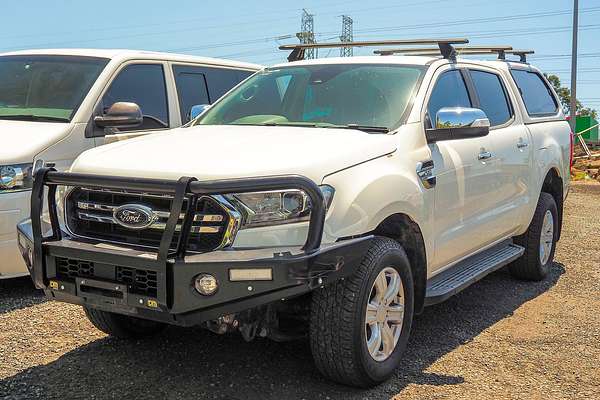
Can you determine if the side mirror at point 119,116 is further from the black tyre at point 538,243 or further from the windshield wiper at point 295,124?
the black tyre at point 538,243

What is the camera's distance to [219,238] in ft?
11.0

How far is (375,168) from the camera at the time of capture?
12.7 feet

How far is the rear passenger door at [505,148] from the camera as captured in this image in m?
5.44

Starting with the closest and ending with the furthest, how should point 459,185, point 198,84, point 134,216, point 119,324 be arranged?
point 134,216 → point 119,324 → point 459,185 → point 198,84

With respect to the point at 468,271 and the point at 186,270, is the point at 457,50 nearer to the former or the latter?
the point at 468,271

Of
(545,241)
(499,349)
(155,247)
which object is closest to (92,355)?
(155,247)

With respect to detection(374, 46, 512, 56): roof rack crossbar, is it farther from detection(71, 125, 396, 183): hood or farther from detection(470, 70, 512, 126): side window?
detection(71, 125, 396, 183): hood

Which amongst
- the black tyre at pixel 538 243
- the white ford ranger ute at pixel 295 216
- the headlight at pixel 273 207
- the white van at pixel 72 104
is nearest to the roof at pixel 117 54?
the white van at pixel 72 104

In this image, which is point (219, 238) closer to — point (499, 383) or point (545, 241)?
point (499, 383)

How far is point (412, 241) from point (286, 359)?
1033 mm

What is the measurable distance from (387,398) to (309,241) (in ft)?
3.58

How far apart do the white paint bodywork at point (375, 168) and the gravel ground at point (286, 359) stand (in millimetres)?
554

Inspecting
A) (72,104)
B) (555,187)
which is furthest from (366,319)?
(555,187)

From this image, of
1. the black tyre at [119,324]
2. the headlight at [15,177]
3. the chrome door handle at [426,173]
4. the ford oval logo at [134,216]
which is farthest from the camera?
the headlight at [15,177]
